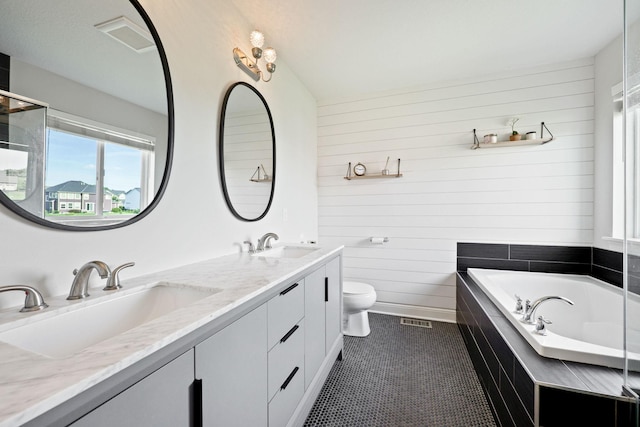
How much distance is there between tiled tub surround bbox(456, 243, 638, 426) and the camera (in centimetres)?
98

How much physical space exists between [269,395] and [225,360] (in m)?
0.38

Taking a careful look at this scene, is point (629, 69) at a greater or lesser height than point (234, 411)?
greater

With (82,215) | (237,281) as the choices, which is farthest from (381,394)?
(82,215)

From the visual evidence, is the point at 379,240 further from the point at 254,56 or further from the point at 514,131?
the point at 254,56

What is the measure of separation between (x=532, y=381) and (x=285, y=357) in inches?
40.6

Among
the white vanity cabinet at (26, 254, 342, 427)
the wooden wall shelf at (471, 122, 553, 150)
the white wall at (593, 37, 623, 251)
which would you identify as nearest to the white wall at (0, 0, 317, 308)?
the white vanity cabinet at (26, 254, 342, 427)

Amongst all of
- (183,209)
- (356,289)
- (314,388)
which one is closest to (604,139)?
(356,289)

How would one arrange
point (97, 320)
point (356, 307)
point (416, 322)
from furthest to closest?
point (416, 322) → point (356, 307) → point (97, 320)

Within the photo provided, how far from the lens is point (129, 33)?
109cm

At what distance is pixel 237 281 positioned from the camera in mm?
1060

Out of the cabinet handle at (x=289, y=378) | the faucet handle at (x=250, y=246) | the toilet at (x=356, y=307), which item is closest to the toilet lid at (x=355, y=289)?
the toilet at (x=356, y=307)

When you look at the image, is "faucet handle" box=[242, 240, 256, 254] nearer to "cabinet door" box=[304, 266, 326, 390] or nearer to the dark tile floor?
"cabinet door" box=[304, 266, 326, 390]

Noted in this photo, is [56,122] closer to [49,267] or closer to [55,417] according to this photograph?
[49,267]

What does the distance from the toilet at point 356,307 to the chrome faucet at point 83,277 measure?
185cm
